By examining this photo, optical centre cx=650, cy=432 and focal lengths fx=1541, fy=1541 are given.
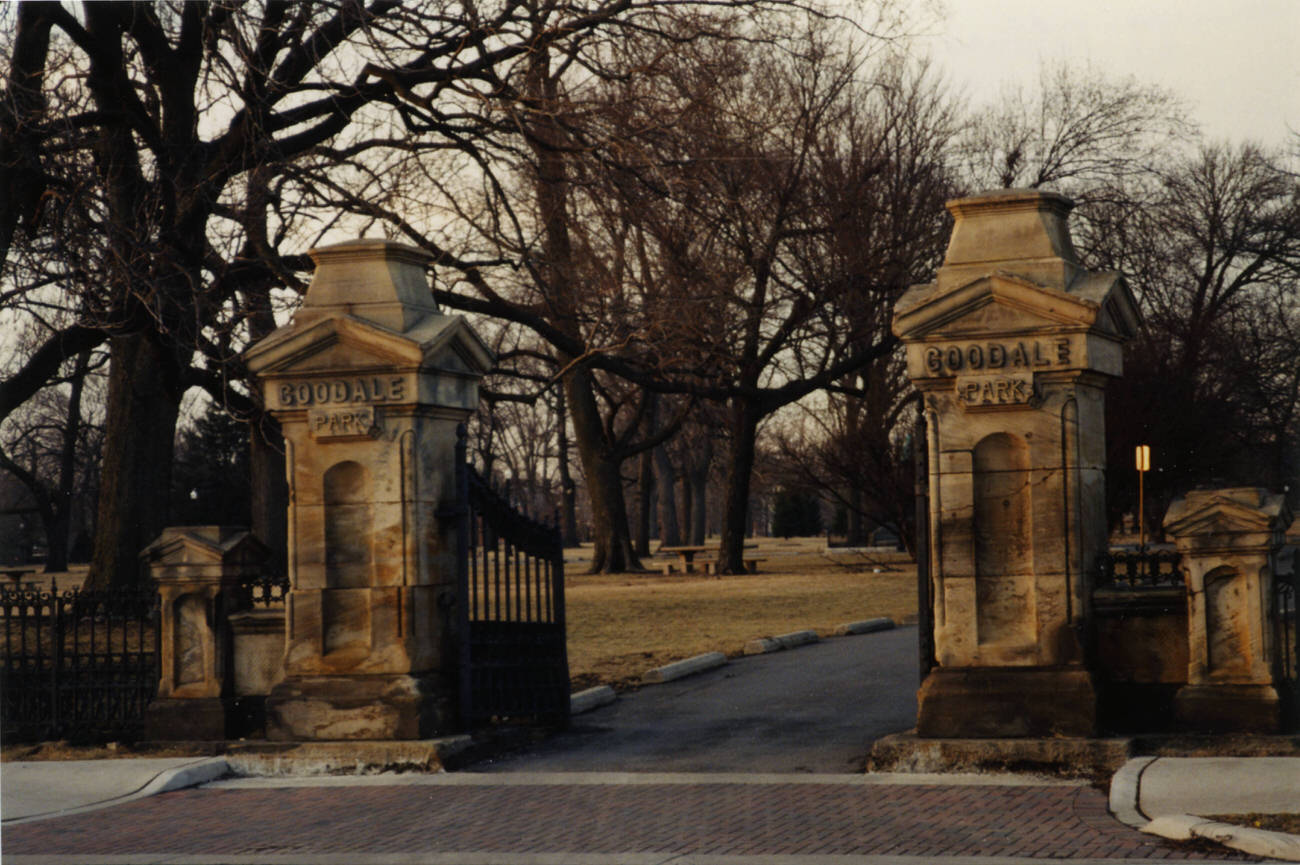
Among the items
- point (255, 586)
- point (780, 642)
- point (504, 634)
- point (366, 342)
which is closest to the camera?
point (366, 342)

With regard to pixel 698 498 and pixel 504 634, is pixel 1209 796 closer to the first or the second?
pixel 504 634

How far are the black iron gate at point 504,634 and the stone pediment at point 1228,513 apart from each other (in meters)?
4.44

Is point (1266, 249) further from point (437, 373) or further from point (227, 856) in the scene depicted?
point (227, 856)

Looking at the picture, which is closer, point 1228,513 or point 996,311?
point 1228,513

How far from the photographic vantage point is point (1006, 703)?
9820 mm

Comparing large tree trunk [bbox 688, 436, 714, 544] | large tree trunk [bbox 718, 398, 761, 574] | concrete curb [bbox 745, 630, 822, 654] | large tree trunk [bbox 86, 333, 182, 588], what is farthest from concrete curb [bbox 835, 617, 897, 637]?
large tree trunk [bbox 688, 436, 714, 544]

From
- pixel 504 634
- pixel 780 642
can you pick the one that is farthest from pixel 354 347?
pixel 780 642

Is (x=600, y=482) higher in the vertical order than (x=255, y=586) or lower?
higher

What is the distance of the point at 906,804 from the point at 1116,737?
1.74 m

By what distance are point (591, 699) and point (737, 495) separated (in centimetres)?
2348

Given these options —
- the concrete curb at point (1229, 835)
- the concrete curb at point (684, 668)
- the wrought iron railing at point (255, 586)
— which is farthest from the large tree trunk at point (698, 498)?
the concrete curb at point (1229, 835)

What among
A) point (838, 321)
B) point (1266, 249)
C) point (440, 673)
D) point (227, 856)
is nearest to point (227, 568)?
point (440, 673)

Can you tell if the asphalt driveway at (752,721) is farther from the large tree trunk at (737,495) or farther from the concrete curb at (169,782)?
the large tree trunk at (737,495)

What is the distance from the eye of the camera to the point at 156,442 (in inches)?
736
